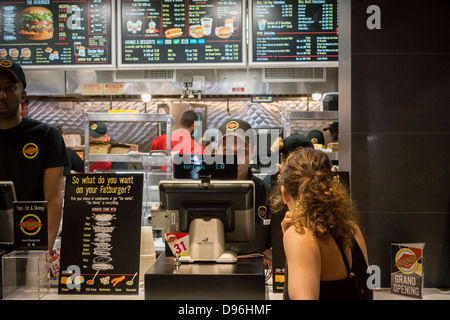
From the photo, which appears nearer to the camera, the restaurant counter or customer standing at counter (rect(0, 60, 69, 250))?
the restaurant counter

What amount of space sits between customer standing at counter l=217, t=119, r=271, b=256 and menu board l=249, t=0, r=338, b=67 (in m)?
1.84

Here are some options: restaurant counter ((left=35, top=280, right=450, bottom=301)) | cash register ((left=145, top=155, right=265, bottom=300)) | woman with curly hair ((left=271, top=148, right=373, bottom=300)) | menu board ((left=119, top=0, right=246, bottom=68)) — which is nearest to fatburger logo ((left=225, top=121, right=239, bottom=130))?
cash register ((left=145, top=155, right=265, bottom=300))

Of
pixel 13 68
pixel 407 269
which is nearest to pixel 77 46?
pixel 13 68

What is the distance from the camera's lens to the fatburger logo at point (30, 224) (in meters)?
1.87

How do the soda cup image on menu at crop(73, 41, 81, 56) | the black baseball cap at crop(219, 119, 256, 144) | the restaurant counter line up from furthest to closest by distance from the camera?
the soda cup image on menu at crop(73, 41, 81, 56)
the black baseball cap at crop(219, 119, 256, 144)
the restaurant counter

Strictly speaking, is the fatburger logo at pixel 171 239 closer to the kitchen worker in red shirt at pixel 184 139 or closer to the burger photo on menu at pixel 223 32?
the kitchen worker in red shirt at pixel 184 139

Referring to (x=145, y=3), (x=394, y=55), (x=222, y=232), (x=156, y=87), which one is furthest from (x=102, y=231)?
(x=156, y=87)

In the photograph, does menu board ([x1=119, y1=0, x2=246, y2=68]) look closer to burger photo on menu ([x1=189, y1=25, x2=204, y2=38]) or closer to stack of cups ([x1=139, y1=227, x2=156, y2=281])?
burger photo on menu ([x1=189, y1=25, x2=204, y2=38])

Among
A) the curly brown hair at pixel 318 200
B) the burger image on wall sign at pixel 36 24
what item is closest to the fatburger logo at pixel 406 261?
the curly brown hair at pixel 318 200

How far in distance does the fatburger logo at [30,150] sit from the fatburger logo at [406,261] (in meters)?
1.91

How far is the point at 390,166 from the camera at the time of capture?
225 cm

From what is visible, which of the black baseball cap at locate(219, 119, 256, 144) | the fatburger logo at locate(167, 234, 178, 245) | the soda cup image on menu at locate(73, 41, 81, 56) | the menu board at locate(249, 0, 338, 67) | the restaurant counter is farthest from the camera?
the soda cup image on menu at locate(73, 41, 81, 56)

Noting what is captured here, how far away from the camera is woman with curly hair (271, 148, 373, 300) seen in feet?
4.75

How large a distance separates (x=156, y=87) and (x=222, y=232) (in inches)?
148
